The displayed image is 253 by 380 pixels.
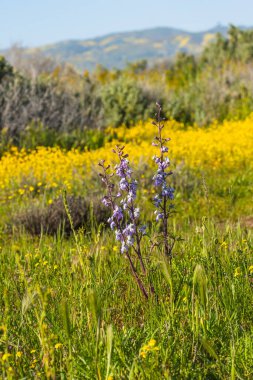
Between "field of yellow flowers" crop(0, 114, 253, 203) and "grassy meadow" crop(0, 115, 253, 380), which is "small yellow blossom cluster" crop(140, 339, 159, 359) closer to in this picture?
"grassy meadow" crop(0, 115, 253, 380)

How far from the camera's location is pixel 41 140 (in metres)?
12.8

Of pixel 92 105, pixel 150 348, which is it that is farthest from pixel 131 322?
pixel 92 105

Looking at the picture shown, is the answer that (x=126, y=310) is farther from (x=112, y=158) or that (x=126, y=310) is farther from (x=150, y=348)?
(x=112, y=158)

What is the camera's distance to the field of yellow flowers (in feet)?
29.0

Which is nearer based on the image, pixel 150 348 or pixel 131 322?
pixel 150 348

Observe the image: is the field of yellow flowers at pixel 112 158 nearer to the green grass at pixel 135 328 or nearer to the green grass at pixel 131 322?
the green grass at pixel 131 322

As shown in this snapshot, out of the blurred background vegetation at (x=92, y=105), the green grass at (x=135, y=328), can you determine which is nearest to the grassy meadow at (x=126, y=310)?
the green grass at (x=135, y=328)

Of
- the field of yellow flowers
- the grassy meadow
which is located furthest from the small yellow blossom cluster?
the field of yellow flowers

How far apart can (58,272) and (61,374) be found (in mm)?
1396

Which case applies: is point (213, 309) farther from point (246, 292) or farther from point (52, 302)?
point (52, 302)

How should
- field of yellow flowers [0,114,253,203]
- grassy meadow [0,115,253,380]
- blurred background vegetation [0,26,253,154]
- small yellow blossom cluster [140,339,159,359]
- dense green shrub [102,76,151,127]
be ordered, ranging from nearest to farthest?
small yellow blossom cluster [140,339,159,359] → grassy meadow [0,115,253,380] → field of yellow flowers [0,114,253,203] → blurred background vegetation [0,26,253,154] → dense green shrub [102,76,151,127]

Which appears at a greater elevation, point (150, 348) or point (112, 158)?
point (150, 348)

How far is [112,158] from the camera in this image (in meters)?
10.4

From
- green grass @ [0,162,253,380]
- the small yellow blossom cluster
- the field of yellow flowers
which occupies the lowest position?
the field of yellow flowers
